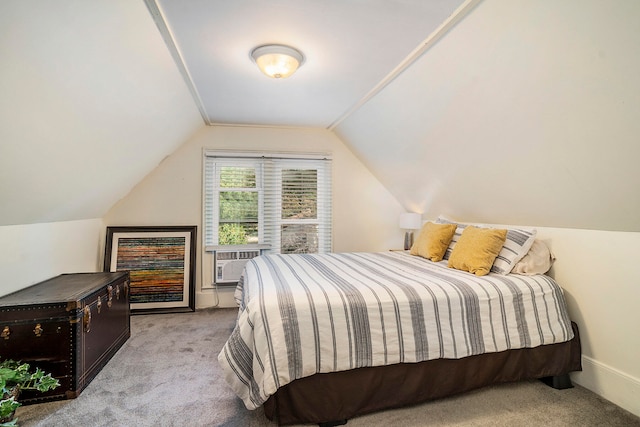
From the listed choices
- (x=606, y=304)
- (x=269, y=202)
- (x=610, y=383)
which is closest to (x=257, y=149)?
(x=269, y=202)

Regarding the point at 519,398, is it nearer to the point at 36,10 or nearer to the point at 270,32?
the point at 270,32

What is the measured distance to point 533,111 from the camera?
6.36 ft

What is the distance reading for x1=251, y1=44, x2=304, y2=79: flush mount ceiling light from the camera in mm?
2180

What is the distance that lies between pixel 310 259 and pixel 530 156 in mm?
1912

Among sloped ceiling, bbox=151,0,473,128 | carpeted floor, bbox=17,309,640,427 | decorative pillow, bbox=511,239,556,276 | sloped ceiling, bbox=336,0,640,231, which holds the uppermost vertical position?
sloped ceiling, bbox=151,0,473,128

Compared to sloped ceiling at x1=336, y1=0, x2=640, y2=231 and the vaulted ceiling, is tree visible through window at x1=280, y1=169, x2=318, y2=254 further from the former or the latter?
sloped ceiling at x1=336, y1=0, x2=640, y2=231

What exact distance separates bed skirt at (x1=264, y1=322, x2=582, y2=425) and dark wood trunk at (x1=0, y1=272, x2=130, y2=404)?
1.32 m

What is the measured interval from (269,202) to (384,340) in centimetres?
270

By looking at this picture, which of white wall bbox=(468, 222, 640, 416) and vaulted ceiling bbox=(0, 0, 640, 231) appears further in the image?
white wall bbox=(468, 222, 640, 416)

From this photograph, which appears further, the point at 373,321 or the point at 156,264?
the point at 156,264

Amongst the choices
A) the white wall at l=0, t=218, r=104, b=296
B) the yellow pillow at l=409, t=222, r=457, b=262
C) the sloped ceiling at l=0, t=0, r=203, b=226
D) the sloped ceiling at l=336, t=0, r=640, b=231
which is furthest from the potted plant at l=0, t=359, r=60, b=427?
the sloped ceiling at l=336, t=0, r=640, b=231

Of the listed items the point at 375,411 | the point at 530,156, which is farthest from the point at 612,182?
the point at 375,411

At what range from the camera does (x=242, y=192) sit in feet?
13.8

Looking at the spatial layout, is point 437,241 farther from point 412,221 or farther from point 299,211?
point 299,211
